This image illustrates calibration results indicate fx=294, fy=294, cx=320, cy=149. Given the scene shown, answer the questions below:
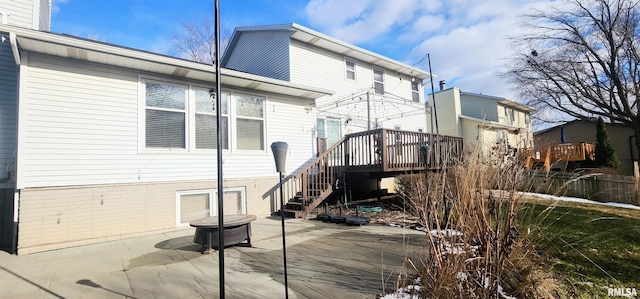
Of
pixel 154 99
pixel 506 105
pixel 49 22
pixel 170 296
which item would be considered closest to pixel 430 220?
pixel 170 296

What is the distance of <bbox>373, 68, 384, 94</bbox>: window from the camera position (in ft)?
42.4

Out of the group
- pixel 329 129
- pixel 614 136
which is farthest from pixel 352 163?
pixel 614 136

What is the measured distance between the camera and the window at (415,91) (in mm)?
14523

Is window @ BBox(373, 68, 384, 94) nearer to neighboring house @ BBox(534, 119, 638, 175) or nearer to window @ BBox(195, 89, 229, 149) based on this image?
window @ BBox(195, 89, 229, 149)

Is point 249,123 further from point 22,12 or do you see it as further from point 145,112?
point 22,12

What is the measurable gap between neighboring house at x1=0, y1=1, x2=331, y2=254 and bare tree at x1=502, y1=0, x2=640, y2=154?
16324 millimetres

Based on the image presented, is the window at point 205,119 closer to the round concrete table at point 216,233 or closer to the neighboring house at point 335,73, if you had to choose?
the round concrete table at point 216,233

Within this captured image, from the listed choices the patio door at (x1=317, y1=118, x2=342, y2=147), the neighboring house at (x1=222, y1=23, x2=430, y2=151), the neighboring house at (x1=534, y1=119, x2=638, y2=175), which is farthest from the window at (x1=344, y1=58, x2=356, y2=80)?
the neighboring house at (x1=534, y1=119, x2=638, y2=175)

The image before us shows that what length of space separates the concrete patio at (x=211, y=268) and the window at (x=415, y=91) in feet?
32.7

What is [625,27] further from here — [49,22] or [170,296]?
[49,22]

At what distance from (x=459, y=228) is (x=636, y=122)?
19.1 m

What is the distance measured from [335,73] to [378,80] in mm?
2501

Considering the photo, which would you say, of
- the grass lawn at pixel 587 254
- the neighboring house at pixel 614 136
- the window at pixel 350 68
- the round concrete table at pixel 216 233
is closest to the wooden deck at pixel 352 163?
the round concrete table at pixel 216 233

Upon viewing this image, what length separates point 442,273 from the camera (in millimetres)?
2594
